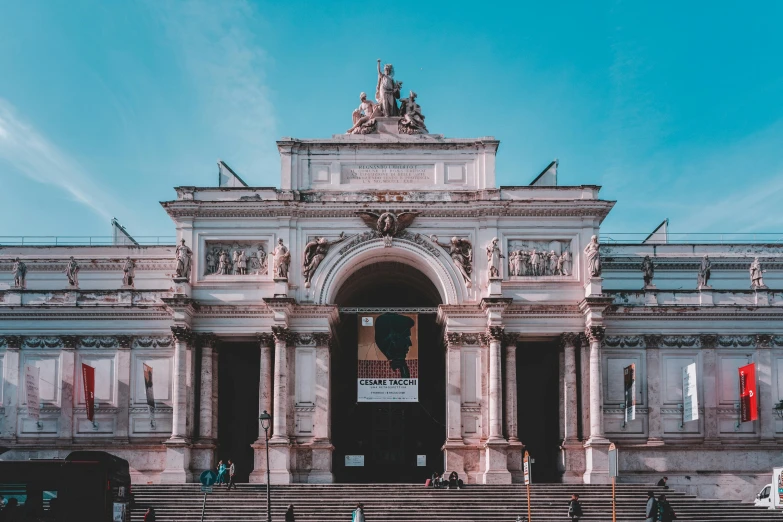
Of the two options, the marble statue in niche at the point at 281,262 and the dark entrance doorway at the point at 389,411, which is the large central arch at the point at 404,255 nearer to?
the marble statue in niche at the point at 281,262

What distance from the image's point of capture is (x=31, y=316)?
43.4 metres

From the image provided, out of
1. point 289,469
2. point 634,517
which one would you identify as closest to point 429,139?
point 289,469

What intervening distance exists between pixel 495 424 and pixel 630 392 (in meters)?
6.07

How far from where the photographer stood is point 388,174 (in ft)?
143

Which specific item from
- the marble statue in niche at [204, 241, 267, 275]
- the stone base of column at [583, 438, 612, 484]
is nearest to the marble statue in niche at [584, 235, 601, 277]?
the stone base of column at [583, 438, 612, 484]

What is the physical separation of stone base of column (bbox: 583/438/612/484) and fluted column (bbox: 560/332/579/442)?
44.2 inches

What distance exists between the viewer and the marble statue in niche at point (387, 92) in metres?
44.8

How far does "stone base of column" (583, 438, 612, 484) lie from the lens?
39.9 meters

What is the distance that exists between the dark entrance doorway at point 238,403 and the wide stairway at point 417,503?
6.72 metres

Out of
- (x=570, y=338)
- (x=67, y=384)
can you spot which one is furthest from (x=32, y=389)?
(x=570, y=338)

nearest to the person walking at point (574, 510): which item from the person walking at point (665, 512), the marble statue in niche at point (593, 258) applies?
the person walking at point (665, 512)

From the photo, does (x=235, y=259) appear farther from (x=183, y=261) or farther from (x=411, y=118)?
(x=411, y=118)

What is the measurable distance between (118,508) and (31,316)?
66.1ft

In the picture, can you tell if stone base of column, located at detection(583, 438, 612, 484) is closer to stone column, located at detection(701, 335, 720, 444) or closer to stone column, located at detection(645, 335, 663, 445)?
stone column, located at detection(645, 335, 663, 445)
